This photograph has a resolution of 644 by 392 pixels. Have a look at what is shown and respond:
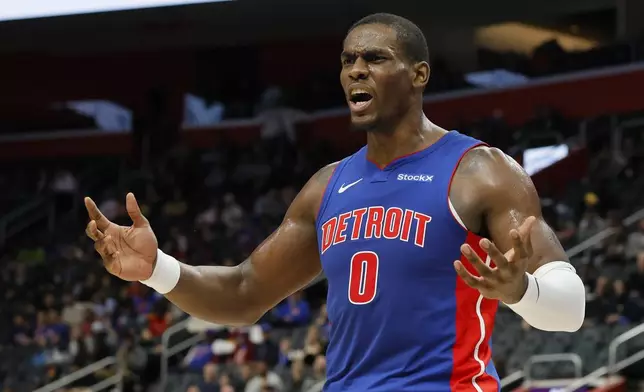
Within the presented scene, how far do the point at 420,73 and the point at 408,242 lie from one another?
1.92 ft

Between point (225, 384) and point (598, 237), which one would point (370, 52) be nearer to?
point (225, 384)

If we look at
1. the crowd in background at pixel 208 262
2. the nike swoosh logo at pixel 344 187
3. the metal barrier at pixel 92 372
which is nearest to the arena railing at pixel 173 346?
the crowd in background at pixel 208 262

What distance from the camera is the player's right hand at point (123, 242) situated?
3.70 metres

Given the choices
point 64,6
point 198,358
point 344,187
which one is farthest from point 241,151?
point 344,187

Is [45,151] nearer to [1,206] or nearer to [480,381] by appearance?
[1,206]

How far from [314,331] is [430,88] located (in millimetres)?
7951

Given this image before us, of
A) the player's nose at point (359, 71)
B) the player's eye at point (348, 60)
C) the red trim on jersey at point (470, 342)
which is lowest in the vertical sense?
the red trim on jersey at point (470, 342)

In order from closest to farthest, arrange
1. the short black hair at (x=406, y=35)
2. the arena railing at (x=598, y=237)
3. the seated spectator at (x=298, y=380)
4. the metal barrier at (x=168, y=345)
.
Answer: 1. the short black hair at (x=406, y=35)
2. the seated spectator at (x=298, y=380)
3. the arena railing at (x=598, y=237)
4. the metal barrier at (x=168, y=345)

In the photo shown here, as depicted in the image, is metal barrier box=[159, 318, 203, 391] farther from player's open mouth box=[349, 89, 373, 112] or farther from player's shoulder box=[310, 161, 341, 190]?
player's open mouth box=[349, 89, 373, 112]

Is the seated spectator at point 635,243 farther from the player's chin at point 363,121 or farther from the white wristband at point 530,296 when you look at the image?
the white wristband at point 530,296

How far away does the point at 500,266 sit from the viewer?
2971 mm

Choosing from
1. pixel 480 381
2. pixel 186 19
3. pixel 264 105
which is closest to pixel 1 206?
pixel 264 105

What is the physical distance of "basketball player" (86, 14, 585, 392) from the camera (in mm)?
3400

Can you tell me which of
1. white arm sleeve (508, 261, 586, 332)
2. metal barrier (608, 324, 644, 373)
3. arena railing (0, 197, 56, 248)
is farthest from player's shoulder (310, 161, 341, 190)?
arena railing (0, 197, 56, 248)
